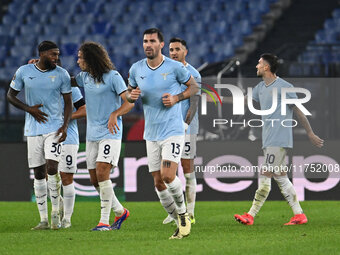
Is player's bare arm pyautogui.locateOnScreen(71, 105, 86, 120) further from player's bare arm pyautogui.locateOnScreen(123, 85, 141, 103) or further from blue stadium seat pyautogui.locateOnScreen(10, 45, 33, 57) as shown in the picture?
blue stadium seat pyautogui.locateOnScreen(10, 45, 33, 57)

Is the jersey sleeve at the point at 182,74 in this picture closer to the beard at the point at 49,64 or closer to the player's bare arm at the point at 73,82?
the player's bare arm at the point at 73,82

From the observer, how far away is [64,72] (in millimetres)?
9773

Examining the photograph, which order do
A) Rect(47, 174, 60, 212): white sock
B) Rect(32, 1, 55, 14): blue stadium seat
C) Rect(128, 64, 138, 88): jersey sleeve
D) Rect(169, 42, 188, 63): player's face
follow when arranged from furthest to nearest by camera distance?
Rect(32, 1, 55, 14): blue stadium seat < Rect(169, 42, 188, 63): player's face < Rect(47, 174, 60, 212): white sock < Rect(128, 64, 138, 88): jersey sleeve

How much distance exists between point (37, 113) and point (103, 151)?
3.02 ft

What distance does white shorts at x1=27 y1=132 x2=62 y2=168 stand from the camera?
377 inches

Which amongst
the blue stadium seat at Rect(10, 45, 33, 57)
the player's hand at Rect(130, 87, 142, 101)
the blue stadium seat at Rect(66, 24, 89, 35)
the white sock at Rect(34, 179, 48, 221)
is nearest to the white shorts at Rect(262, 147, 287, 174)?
the player's hand at Rect(130, 87, 142, 101)

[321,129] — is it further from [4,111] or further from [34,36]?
[34,36]

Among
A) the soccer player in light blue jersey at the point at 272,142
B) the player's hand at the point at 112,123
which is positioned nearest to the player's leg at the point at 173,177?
the player's hand at the point at 112,123

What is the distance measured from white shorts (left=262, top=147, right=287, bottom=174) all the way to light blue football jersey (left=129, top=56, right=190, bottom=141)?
2.02 meters

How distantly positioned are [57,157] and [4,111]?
19.0ft

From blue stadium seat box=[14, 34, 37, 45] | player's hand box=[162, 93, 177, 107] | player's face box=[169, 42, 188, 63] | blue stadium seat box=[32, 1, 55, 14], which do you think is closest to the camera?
player's hand box=[162, 93, 177, 107]

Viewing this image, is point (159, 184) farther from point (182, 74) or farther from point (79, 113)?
point (79, 113)

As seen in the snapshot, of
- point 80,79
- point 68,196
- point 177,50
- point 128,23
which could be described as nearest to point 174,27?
point 128,23

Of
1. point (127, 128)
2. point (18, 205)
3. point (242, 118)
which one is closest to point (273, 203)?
point (242, 118)
